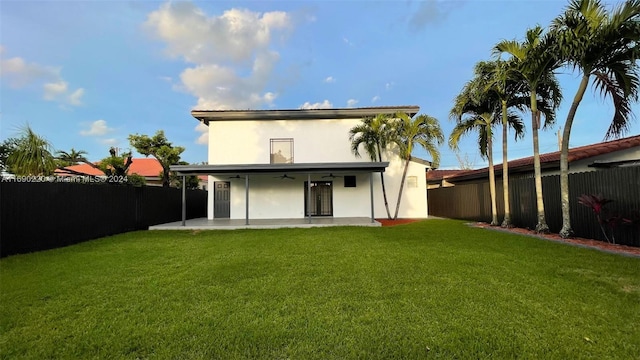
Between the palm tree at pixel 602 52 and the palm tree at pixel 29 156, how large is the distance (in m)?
15.5

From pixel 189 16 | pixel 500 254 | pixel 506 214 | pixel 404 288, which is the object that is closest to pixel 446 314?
pixel 404 288

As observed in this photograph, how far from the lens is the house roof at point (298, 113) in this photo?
598 inches

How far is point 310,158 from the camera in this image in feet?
51.1

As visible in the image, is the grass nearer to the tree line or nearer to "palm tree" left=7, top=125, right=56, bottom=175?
"palm tree" left=7, top=125, right=56, bottom=175

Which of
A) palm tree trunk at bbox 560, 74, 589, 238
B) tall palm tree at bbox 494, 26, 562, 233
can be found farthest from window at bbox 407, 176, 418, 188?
palm tree trunk at bbox 560, 74, 589, 238

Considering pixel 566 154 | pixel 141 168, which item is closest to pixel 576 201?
pixel 566 154

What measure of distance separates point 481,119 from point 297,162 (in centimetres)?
840

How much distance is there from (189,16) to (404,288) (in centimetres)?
1065

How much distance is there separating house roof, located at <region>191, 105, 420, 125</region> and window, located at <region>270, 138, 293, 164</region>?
1209mm

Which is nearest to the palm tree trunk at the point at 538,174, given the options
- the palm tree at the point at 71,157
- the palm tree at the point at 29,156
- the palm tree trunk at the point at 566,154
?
the palm tree trunk at the point at 566,154

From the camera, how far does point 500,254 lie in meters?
6.26

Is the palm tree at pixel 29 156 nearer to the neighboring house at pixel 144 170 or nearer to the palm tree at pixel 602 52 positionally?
the neighboring house at pixel 144 170

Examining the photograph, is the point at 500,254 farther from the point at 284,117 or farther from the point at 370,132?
the point at 284,117

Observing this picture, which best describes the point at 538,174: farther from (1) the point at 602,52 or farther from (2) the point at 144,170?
(2) the point at 144,170
